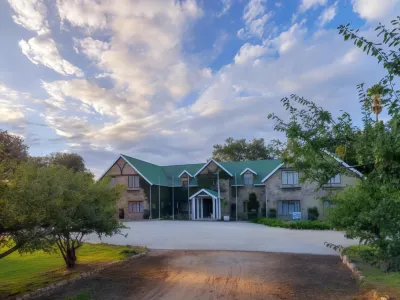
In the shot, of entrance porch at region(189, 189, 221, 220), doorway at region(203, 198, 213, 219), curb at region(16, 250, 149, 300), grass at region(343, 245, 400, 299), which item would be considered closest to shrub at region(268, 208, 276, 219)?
entrance porch at region(189, 189, 221, 220)

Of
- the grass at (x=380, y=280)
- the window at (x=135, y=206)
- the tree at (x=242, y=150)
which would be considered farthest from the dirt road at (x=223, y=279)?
the tree at (x=242, y=150)

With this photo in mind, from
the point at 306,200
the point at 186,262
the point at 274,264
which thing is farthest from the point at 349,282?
the point at 306,200

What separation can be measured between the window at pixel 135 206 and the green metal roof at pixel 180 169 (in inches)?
122

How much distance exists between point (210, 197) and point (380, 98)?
114 feet

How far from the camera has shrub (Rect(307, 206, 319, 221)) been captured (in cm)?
3250

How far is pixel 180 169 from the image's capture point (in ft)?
149

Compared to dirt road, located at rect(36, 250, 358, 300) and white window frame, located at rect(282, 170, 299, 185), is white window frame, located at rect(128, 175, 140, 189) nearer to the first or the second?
white window frame, located at rect(282, 170, 299, 185)

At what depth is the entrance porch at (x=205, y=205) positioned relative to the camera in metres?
37.8

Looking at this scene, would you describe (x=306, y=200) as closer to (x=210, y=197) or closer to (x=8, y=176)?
(x=210, y=197)

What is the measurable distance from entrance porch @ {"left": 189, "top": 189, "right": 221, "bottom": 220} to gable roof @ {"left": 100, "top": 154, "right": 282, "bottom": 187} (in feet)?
7.86

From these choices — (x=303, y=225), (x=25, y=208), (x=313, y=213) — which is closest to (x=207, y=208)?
(x=313, y=213)

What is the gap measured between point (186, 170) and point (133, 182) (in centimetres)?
716

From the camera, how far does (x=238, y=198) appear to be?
38.6m

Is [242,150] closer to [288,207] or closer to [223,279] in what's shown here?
[288,207]
